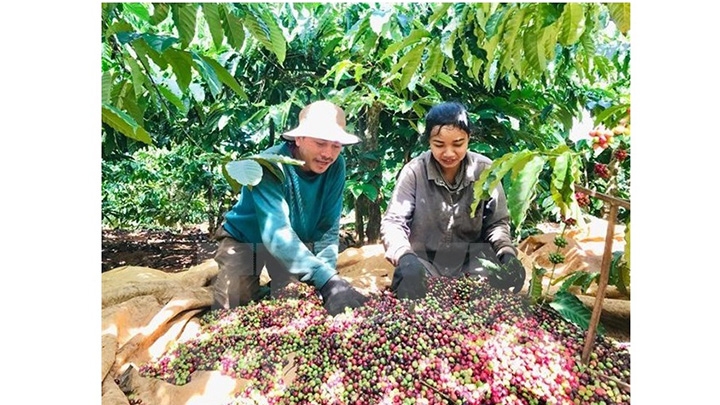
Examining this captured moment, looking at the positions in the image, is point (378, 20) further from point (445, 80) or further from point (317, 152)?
point (317, 152)

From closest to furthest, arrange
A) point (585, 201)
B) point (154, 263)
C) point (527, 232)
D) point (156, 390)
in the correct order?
point (585, 201)
point (156, 390)
point (527, 232)
point (154, 263)

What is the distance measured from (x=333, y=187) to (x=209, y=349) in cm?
60

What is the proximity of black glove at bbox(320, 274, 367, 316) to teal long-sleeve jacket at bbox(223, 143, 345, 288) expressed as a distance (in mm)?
23

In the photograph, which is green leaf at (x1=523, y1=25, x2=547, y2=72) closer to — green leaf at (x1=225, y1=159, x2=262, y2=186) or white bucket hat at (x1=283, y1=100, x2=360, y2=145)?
white bucket hat at (x1=283, y1=100, x2=360, y2=145)

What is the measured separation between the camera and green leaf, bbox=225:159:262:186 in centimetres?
127

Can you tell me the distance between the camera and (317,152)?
149 centimetres

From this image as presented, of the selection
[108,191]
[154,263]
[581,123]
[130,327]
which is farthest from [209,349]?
[581,123]

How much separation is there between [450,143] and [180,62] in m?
0.77

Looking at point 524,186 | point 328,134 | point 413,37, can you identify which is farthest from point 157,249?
point 524,186

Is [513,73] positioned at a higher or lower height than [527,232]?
higher

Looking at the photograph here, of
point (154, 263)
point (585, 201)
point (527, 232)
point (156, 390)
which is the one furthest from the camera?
point (154, 263)

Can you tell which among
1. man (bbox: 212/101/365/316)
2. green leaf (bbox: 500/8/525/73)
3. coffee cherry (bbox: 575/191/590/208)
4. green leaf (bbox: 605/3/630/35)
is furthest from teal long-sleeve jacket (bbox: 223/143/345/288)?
green leaf (bbox: 605/3/630/35)

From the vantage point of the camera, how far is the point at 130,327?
1.45m
